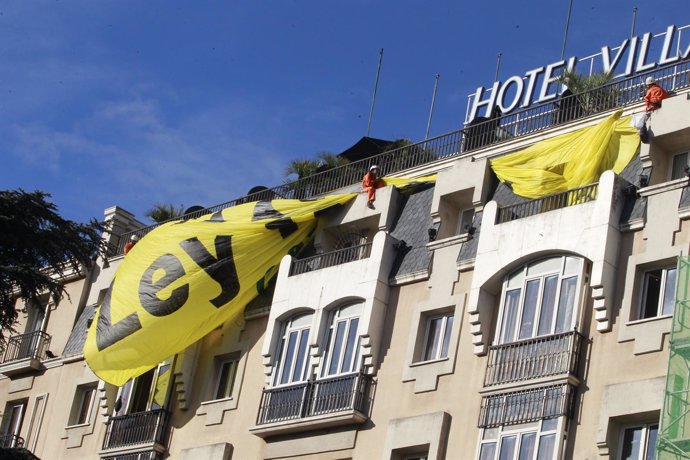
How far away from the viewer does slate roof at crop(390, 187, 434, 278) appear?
39.7 metres

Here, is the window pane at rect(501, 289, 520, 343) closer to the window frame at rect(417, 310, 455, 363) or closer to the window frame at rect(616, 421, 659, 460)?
the window frame at rect(417, 310, 455, 363)

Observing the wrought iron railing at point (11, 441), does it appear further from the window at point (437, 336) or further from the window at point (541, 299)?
the window at point (541, 299)

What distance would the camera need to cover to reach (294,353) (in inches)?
1609

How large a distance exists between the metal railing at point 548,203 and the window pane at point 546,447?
5708 millimetres

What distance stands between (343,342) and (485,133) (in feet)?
23.5

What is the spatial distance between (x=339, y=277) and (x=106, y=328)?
7.35 m

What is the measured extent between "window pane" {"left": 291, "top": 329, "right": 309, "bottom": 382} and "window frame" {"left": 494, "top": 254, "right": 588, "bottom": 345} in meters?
6.08

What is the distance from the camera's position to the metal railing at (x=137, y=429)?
142 feet

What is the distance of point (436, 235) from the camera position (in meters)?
39.7

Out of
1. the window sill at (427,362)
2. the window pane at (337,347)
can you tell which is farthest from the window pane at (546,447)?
the window pane at (337,347)

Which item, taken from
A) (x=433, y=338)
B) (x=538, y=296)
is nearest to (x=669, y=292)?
(x=538, y=296)

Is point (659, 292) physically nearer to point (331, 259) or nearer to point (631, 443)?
point (631, 443)

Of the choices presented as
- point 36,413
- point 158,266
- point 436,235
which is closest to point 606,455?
point 436,235

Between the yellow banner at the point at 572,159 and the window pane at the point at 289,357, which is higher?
the yellow banner at the point at 572,159
